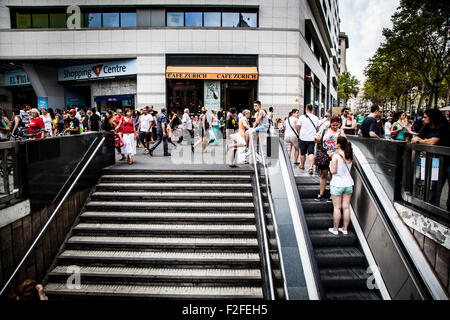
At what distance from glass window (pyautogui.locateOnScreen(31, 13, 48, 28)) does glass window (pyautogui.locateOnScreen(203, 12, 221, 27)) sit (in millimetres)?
12249

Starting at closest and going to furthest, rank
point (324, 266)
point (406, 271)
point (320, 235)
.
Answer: point (406, 271)
point (324, 266)
point (320, 235)

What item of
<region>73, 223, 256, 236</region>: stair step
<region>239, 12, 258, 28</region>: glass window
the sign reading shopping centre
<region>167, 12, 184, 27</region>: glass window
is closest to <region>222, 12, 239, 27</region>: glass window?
<region>239, 12, 258, 28</region>: glass window

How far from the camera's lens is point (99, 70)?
22.2 m

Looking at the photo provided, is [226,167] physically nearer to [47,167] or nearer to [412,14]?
[47,167]

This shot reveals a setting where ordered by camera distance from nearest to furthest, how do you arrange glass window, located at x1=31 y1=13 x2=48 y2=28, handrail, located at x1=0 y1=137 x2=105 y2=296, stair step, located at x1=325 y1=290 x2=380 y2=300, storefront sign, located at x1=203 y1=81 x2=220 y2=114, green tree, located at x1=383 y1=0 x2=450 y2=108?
handrail, located at x1=0 y1=137 x2=105 y2=296, stair step, located at x1=325 y1=290 x2=380 y2=300, green tree, located at x1=383 y1=0 x2=450 y2=108, storefront sign, located at x1=203 y1=81 x2=220 y2=114, glass window, located at x1=31 y1=13 x2=48 y2=28

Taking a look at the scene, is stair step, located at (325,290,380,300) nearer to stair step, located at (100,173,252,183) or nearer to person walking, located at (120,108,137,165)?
stair step, located at (100,173,252,183)

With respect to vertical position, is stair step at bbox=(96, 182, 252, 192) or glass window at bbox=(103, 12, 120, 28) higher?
glass window at bbox=(103, 12, 120, 28)

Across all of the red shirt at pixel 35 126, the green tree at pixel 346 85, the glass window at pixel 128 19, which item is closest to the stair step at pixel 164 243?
the red shirt at pixel 35 126

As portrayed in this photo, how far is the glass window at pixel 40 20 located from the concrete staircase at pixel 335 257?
24.2 m

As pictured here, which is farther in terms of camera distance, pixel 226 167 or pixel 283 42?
pixel 283 42

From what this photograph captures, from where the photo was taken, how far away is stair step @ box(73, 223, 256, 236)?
6.02m

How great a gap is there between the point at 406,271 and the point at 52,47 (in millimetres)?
25063

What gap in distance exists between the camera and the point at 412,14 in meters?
18.5
